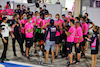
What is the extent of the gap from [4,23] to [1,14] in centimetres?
488

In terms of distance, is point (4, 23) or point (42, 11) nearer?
point (4, 23)

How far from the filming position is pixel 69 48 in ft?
18.1

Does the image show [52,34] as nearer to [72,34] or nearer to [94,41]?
[72,34]

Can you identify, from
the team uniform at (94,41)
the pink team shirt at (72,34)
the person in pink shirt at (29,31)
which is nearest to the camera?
the team uniform at (94,41)

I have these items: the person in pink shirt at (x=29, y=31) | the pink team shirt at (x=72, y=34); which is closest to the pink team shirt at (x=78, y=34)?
the pink team shirt at (x=72, y=34)

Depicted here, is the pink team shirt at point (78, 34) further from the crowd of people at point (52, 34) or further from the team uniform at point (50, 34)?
the team uniform at point (50, 34)

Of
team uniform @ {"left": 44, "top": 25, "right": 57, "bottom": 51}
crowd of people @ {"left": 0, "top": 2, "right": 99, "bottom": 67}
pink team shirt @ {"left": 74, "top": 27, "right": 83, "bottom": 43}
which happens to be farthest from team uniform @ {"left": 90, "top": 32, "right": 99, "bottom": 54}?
team uniform @ {"left": 44, "top": 25, "right": 57, "bottom": 51}

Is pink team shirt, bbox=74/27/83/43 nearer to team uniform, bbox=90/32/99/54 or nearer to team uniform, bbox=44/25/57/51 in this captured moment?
team uniform, bbox=90/32/99/54

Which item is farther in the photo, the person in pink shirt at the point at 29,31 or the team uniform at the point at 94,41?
the person in pink shirt at the point at 29,31

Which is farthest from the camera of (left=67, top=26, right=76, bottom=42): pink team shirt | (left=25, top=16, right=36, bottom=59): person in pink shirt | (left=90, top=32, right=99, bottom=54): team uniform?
(left=25, top=16, right=36, bottom=59): person in pink shirt

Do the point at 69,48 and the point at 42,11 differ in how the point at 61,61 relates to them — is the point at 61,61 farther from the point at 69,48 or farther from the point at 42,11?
the point at 42,11

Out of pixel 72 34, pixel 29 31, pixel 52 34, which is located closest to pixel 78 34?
pixel 72 34

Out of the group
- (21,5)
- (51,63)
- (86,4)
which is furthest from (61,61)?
(86,4)

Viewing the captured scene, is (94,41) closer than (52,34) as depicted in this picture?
Yes
